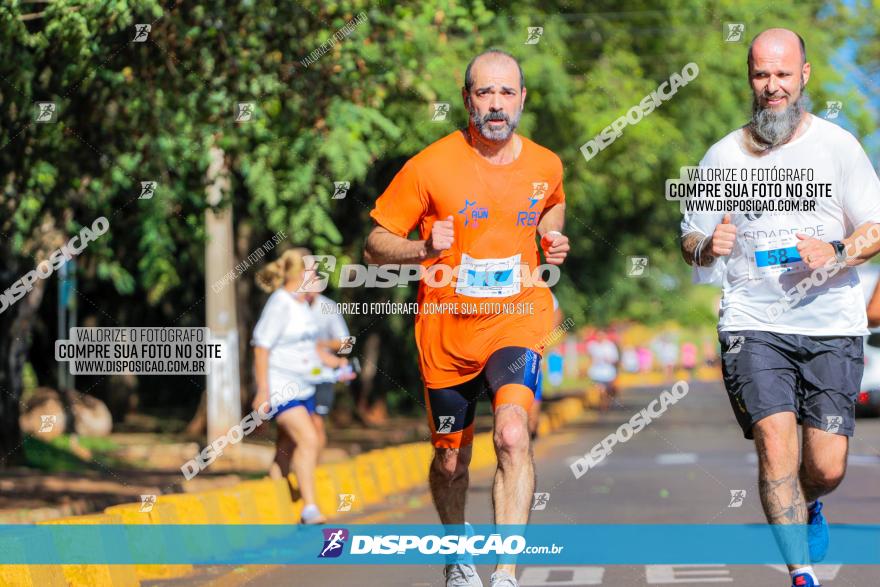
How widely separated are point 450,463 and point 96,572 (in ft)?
6.40

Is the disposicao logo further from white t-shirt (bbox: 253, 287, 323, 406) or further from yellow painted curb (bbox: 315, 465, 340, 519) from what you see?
yellow painted curb (bbox: 315, 465, 340, 519)

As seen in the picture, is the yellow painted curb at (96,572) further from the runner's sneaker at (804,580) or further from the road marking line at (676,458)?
the road marking line at (676,458)

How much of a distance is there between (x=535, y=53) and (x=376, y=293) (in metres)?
4.64

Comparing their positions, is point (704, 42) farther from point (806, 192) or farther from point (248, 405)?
point (806, 192)

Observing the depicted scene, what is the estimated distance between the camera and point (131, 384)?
33.8 metres

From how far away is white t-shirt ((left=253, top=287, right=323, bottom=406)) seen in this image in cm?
1186

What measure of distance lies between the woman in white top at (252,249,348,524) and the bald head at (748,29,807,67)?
5.47 meters

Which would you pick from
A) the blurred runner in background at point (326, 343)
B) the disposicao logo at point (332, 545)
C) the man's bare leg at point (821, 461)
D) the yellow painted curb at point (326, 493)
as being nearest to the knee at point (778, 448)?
the man's bare leg at point (821, 461)

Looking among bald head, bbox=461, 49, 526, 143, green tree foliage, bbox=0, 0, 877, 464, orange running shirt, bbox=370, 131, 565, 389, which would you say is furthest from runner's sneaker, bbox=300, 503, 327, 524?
bald head, bbox=461, 49, 526, 143

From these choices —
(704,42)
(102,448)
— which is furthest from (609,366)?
(102,448)

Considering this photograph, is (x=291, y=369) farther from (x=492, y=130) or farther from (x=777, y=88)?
(x=777, y=88)

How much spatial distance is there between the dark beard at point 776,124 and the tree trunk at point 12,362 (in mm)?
11658

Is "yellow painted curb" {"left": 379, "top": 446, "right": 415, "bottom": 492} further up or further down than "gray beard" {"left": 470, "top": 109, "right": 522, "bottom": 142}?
further down

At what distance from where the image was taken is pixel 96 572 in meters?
8.36
